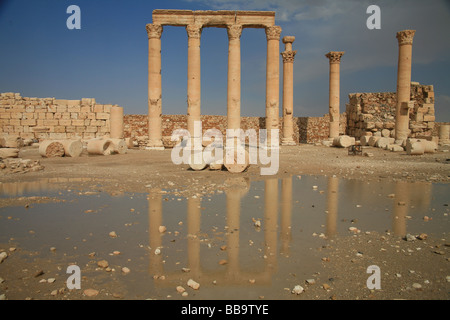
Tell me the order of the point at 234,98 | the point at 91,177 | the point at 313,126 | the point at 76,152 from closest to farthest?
the point at 91,177, the point at 76,152, the point at 234,98, the point at 313,126

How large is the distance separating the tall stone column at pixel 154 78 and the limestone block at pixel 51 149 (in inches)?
218

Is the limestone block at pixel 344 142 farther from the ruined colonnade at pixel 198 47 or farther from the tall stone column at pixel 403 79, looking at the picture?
the ruined colonnade at pixel 198 47

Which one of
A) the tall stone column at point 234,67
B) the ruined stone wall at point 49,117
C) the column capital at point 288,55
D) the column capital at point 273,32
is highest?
the column capital at point 273,32

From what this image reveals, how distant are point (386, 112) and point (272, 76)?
12.4 metres

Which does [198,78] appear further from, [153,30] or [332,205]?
[332,205]

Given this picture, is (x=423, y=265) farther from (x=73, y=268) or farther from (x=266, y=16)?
(x=266, y=16)

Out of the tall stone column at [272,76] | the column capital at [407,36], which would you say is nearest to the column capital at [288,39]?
the tall stone column at [272,76]

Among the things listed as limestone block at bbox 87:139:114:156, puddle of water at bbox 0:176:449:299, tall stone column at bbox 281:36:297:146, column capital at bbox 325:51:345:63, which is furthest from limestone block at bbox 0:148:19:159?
column capital at bbox 325:51:345:63

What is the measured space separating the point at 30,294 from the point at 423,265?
427 centimetres

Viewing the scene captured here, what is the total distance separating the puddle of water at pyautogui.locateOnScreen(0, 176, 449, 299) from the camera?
3.49 m

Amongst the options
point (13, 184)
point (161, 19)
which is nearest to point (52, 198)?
point (13, 184)

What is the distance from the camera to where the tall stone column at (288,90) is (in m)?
23.6

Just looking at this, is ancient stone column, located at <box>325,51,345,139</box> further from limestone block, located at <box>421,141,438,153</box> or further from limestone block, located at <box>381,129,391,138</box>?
limestone block, located at <box>421,141,438,153</box>
